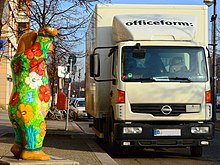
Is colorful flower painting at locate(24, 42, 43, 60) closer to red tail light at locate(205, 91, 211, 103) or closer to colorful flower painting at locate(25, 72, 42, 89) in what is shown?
colorful flower painting at locate(25, 72, 42, 89)

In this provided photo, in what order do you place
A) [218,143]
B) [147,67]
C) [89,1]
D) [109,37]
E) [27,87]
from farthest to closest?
[218,143] < [89,1] < [109,37] < [147,67] < [27,87]

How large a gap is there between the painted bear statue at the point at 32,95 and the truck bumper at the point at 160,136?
11.5ft

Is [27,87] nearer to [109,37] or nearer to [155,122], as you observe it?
[155,122]

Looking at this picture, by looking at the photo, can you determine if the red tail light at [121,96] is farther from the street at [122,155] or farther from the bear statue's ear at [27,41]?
the bear statue's ear at [27,41]

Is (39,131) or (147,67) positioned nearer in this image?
(39,131)

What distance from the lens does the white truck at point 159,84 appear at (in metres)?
11.9

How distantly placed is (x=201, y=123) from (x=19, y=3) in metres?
7.10

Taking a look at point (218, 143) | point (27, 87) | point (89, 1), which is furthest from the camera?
point (218, 143)

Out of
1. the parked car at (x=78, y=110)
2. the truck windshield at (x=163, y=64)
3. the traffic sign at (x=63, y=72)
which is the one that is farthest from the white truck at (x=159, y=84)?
the parked car at (x=78, y=110)

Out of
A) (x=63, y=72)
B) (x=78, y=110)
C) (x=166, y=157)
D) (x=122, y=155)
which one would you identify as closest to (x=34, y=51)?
(x=122, y=155)

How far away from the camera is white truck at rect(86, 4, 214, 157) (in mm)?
11852

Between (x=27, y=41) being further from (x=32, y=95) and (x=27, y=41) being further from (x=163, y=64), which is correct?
(x=163, y=64)

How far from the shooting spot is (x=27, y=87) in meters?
8.44

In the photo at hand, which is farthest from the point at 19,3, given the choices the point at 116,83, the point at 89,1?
the point at 116,83
